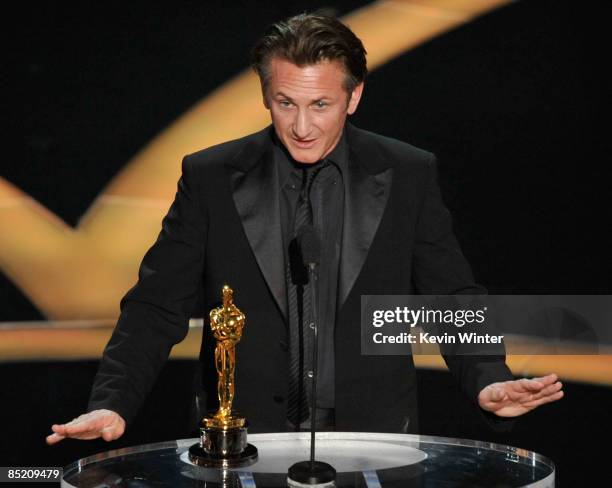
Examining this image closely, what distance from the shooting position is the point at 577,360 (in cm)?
328

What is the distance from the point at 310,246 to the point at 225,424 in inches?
12.9

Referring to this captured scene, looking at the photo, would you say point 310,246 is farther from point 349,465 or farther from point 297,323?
point 297,323

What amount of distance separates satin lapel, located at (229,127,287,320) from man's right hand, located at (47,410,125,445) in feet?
1.73

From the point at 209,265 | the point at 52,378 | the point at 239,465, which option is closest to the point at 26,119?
the point at 52,378

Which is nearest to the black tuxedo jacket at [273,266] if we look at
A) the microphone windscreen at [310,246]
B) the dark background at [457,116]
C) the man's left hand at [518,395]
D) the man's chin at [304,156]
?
the man's chin at [304,156]

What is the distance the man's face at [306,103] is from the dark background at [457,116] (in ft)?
3.74

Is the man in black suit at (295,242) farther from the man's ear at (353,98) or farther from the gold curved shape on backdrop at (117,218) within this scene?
the gold curved shape on backdrop at (117,218)

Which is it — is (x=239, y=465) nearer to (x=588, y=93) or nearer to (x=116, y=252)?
(x=116, y=252)

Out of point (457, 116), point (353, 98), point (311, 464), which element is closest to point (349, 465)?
point (311, 464)

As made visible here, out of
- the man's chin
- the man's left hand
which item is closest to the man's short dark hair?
the man's chin

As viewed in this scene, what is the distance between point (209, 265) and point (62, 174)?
3.90 feet

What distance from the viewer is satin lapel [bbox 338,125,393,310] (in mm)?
2236

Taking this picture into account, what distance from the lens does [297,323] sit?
2.20 m

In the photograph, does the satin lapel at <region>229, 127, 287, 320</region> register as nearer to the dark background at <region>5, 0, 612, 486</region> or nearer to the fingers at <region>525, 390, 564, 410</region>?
the fingers at <region>525, 390, 564, 410</region>
